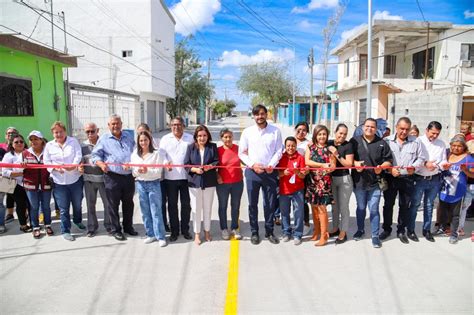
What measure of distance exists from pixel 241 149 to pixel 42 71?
8.53 metres

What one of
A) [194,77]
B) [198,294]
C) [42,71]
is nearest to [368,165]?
[198,294]

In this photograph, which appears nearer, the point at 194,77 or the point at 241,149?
the point at 241,149

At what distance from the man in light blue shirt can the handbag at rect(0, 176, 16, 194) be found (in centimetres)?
147

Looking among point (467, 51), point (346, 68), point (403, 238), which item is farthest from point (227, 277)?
point (346, 68)

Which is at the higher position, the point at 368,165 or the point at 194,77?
the point at 194,77

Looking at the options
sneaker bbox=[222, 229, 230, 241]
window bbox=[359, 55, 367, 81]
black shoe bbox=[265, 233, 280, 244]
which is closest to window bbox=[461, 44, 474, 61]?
window bbox=[359, 55, 367, 81]

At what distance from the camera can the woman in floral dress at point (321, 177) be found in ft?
15.8

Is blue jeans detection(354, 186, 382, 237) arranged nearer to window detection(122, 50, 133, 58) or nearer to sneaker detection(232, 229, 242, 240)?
sneaker detection(232, 229, 242, 240)

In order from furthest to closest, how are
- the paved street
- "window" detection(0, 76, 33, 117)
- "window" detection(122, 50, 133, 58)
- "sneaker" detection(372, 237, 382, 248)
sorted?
"window" detection(122, 50, 133, 58) → "window" detection(0, 76, 33, 117) → "sneaker" detection(372, 237, 382, 248) → the paved street

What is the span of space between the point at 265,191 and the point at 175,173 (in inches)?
50.2

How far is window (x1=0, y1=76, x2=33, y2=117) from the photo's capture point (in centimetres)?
896

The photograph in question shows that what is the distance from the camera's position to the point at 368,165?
191 inches

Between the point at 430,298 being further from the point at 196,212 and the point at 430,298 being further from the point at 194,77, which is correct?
the point at 194,77

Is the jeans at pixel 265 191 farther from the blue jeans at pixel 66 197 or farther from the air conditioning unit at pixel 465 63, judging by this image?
the air conditioning unit at pixel 465 63
